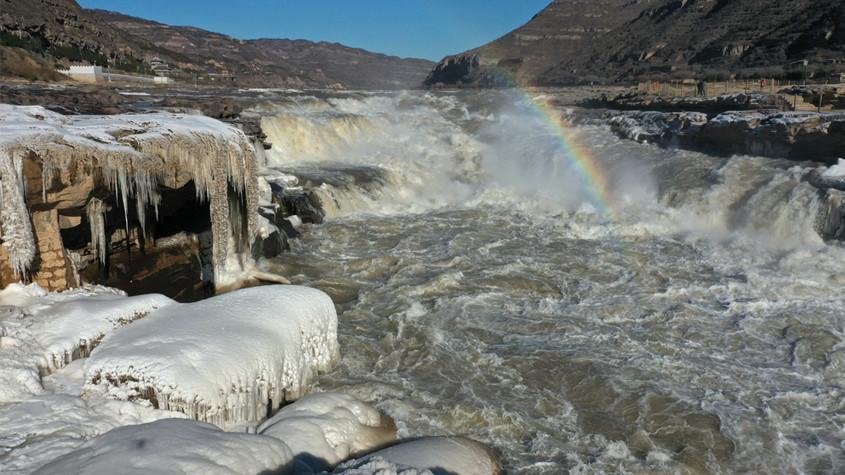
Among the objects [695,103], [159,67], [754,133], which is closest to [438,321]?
[754,133]

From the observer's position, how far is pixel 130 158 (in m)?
7.31

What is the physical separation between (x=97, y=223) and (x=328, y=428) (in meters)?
4.31

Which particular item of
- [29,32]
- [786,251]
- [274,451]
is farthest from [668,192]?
[29,32]

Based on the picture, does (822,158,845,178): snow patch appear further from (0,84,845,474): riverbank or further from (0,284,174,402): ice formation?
(0,284,174,402): ice formation

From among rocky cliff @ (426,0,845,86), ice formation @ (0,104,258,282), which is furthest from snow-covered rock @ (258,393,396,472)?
rocky cliff @ (426,0,845,86)

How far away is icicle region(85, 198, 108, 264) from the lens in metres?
7.21

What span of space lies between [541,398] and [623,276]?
491cm

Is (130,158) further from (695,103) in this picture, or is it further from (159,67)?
(159,67)

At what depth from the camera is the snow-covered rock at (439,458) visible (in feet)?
14.2

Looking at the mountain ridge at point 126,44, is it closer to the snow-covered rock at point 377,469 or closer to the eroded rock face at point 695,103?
the eroded rock face at point 695,103

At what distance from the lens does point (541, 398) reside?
22.7 feet

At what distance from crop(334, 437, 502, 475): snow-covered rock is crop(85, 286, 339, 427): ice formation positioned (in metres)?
1.29

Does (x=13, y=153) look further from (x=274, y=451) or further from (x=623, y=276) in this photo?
(x=623, y=276)

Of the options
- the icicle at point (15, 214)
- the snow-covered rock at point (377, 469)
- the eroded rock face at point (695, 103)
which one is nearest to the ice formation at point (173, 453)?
the snow-covered rock at point (377, 469)
